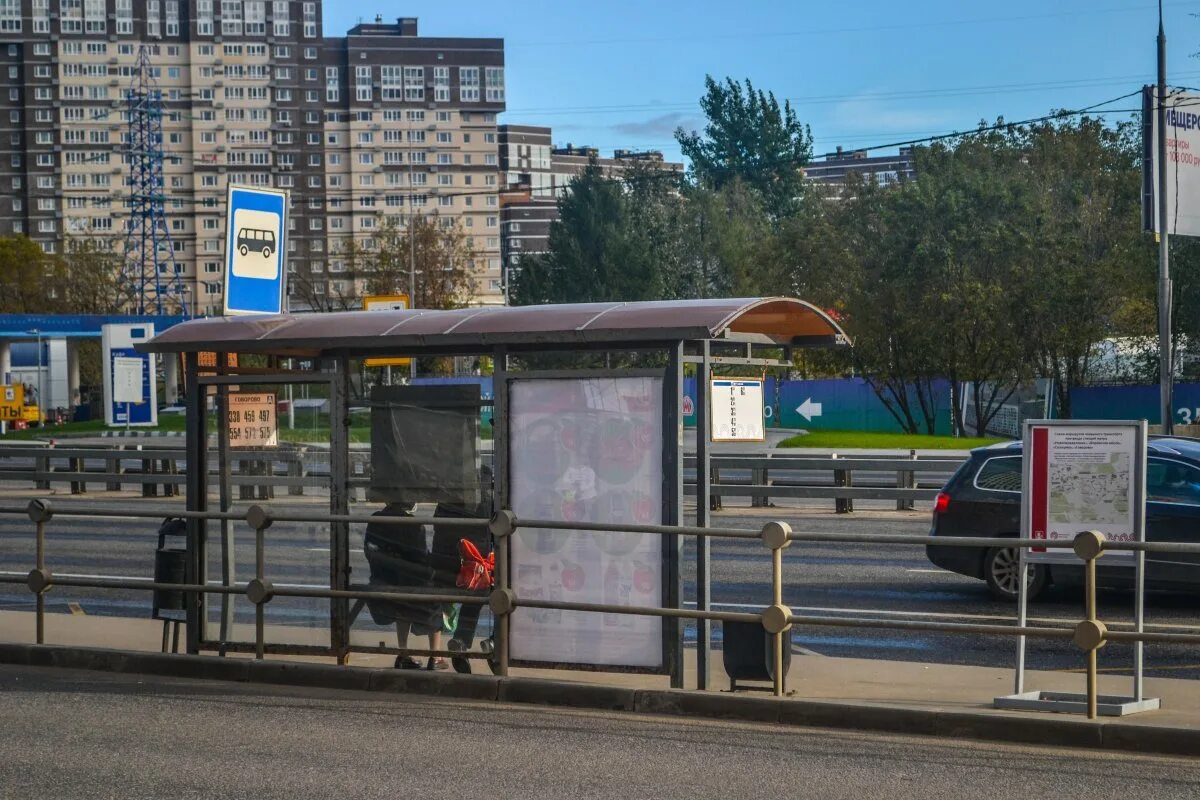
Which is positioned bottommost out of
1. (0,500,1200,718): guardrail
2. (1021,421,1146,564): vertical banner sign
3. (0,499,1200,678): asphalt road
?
(0,499,1200,678): asphalt road

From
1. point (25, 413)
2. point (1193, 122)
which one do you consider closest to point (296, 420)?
point (1193, 122)

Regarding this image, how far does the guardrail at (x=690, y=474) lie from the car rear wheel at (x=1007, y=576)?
20.4ft

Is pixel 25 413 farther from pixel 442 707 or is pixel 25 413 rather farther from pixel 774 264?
pixel 442 707

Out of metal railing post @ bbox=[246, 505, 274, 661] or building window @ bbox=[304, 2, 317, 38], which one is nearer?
metal railing post @ bbox=[246, 505, 274, 661]

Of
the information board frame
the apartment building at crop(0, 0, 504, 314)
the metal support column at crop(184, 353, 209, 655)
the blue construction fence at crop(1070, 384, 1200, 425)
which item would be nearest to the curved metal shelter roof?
the information board frame

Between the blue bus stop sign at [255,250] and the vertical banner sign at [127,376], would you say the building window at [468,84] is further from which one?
the blue bus stop sign at [255,250]

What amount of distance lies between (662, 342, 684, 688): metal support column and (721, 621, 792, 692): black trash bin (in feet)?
1.13

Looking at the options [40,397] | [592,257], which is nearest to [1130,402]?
[592,257]

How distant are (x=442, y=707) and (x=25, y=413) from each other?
6125 centimetres

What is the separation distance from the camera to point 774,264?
6306 centimetres

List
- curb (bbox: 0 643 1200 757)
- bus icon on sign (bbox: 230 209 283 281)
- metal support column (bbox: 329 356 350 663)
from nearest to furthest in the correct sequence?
curb (bbox: 0 643 1200 757)
metal support column (bbox: 329 356 350 663)
bus icon on sign (bbox: 230 209 283 281)

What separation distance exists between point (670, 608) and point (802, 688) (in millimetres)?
962

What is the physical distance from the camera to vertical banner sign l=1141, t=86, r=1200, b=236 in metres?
27.4

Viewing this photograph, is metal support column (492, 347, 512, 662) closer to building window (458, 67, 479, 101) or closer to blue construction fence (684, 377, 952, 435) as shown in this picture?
blue construction fence (684, 377, 952, 435)
